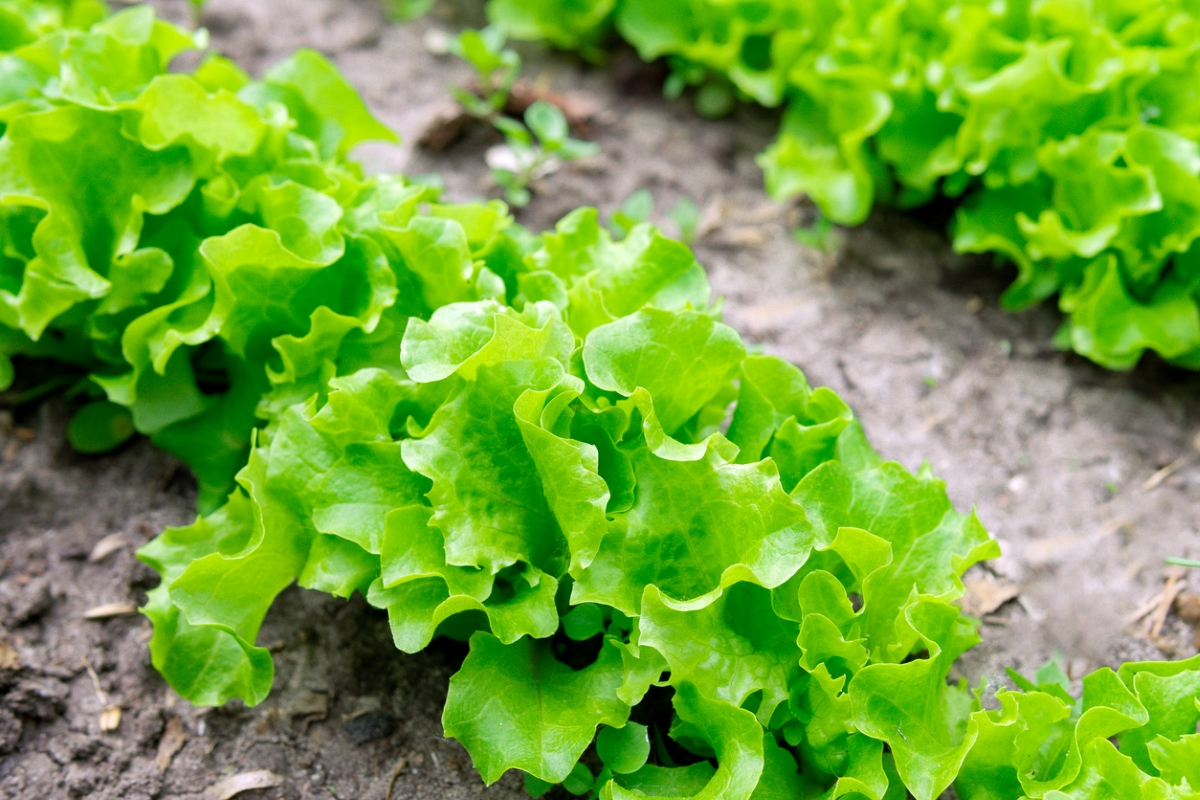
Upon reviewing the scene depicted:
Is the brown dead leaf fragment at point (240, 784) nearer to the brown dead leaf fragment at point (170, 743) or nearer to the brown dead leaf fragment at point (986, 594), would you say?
the brown dead leaf fragment at point (170, 743)

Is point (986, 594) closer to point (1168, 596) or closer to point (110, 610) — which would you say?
point (1168, 596)

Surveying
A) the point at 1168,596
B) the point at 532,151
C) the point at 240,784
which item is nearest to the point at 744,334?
the point at 532,151

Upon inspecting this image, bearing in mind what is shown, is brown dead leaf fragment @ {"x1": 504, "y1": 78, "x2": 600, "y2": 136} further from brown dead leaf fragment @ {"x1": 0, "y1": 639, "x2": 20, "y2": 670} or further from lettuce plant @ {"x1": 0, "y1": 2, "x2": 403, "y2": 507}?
brown dead leaf fragment @ {"x1": 0, "y1": 639, "x2": 20, "y2": 670}

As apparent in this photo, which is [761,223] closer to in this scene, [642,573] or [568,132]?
[568,132]

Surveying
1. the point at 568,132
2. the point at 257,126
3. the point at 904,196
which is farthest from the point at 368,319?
the point at 904,196

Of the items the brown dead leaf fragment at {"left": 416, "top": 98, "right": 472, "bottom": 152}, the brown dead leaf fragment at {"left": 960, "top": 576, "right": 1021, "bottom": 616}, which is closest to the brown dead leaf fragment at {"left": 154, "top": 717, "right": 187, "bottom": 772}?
the brown dead leaf fragment at {"left": 960, "top": 576, "right": 1021, "bottom": 616}

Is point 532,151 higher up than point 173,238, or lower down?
lower down
